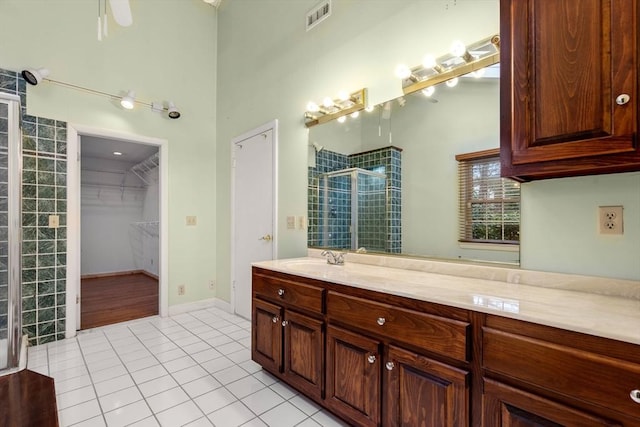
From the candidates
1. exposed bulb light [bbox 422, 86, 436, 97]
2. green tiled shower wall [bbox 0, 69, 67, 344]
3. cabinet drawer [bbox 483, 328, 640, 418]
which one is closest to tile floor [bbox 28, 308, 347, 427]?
green tiled shower wall [bbox 0, 69, 67, 344]

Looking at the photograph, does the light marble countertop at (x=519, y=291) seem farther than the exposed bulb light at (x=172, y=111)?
No

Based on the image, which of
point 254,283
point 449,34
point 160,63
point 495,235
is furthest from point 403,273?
point 160,63

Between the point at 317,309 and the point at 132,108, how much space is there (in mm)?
3166

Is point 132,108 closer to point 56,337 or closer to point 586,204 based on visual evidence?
point 56,337

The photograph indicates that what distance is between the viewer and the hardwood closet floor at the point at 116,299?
3.43 metres

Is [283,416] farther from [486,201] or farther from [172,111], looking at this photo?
[172,111]

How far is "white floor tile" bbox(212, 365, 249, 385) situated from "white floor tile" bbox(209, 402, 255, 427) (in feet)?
1.01

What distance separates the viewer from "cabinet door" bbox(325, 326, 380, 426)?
1.39 m

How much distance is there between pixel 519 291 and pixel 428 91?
1.28 meters

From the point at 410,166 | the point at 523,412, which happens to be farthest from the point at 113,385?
the point at 410,166

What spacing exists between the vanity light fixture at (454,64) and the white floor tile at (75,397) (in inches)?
115

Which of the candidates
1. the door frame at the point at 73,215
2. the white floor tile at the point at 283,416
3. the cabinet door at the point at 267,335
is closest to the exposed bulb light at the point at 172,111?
the door frame at the point at 73,215

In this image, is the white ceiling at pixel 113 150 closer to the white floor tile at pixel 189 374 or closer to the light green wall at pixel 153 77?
the light green wall at pixel 153 77

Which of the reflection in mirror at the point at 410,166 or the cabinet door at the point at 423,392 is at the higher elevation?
the reflection in mirror at the point at 410,166
